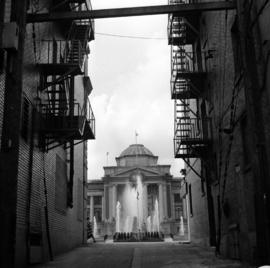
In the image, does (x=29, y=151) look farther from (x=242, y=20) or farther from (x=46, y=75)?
(x=242, y=20)

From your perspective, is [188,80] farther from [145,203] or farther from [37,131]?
[145,203]

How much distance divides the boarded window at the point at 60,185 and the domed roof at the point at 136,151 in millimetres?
76535

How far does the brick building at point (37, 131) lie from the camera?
7.52 m

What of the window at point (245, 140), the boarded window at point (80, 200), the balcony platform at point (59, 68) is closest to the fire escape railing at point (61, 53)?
the balcony platform at point (59, 68)

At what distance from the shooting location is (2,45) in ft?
25.7

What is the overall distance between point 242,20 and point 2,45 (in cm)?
453

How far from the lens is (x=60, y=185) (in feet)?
63.9

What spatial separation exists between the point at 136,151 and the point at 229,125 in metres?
83.1

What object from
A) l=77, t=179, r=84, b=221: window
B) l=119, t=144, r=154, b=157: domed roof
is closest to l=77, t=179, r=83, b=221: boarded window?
l=77, t=179, r=84, b=221: window

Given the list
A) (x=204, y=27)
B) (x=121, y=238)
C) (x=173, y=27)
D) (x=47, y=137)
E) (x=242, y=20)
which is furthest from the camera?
(x=121, y=238)

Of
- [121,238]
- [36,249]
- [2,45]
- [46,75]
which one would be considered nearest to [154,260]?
[36,249]

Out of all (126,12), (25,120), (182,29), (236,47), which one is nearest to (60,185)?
(25,120)

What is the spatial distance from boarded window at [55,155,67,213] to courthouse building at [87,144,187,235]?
6767 cm

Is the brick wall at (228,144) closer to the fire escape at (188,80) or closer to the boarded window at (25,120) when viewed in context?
the fire escape at (188,80)
